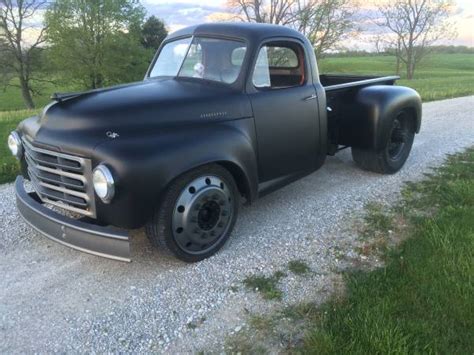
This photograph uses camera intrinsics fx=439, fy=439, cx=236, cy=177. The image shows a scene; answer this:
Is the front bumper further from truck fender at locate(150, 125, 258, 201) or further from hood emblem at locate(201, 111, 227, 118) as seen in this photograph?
hood emblem at locate(201, 111, 227, 118)

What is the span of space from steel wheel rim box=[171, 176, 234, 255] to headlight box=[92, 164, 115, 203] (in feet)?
1.84

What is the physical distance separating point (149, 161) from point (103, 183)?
362 millimetres

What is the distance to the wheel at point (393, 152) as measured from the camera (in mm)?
5926

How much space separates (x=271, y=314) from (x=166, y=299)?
2.63 ft

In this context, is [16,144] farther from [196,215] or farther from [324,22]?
[324,22]

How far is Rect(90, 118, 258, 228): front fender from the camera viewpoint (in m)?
3.19

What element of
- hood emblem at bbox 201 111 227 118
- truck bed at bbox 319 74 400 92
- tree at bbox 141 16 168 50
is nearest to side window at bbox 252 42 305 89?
hood emblem at bbox 201 111 227 118

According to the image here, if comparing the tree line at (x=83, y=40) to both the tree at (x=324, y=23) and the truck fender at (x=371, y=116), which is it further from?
the truck fender at (x=371, y=116)

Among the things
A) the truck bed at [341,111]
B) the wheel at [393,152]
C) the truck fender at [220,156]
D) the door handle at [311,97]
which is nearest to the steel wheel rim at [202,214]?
the truck fender at [220,156]

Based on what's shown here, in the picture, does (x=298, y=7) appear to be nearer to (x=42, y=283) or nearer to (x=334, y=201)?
(x=334, y=201)

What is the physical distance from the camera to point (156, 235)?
11.6ft

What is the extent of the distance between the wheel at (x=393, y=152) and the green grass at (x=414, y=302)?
1519 millimetres

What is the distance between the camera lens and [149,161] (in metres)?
3.24

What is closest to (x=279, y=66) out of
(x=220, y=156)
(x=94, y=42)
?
(x=220, y=156)
